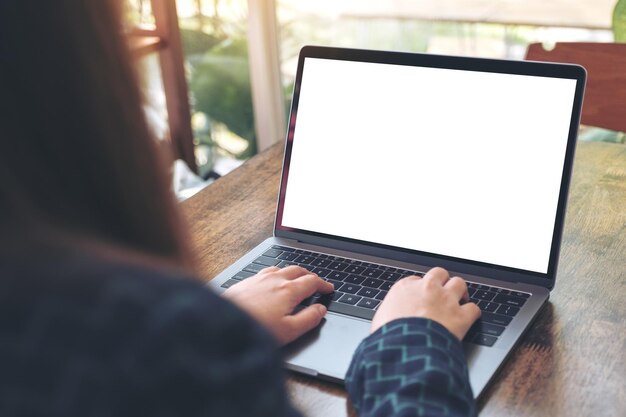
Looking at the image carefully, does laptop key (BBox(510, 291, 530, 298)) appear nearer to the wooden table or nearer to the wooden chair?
the wooden table

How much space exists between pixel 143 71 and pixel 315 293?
1.55 ft

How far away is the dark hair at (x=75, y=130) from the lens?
1.24ft

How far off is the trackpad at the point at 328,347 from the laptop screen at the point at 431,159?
0.18 m

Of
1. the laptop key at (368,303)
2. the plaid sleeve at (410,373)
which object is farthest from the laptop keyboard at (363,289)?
the plaid sleeve at (410,373)

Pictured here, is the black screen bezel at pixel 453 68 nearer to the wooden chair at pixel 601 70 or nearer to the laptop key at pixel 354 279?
the laptop key at pixel 354 279

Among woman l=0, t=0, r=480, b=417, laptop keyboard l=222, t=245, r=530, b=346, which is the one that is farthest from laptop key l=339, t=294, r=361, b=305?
woman l=0, t=0, r=480, b=417

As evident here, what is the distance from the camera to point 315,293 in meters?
0.88

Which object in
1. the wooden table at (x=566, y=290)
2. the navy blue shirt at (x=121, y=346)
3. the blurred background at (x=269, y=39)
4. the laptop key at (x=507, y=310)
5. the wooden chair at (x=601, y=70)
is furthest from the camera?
the blurred background at (x=269, y=39)

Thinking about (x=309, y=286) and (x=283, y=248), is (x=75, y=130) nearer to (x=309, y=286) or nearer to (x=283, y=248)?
(x=309, y=286)

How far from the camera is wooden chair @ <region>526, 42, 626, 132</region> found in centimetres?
151

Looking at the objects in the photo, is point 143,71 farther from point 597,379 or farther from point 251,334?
point 597,379

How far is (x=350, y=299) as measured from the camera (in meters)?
0.87

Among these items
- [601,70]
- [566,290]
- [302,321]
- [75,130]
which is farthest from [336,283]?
[601,70]

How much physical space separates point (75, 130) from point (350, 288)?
547mm
